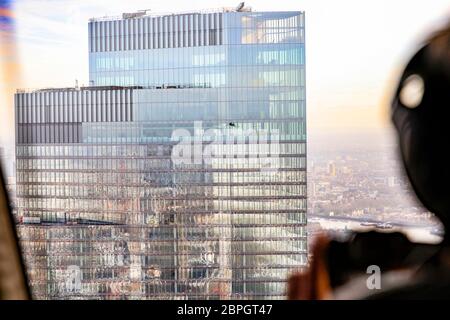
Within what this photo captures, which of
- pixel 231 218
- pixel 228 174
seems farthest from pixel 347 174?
pixel 231 218

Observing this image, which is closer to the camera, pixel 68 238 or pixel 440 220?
pixel 440 220


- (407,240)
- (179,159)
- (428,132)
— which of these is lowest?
(179,159)

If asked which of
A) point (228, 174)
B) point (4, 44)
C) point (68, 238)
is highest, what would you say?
point (4, 44)

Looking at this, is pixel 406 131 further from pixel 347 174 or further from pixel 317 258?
pixel 347 174

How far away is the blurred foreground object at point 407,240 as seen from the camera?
1.33m

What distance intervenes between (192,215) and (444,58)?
425 inches

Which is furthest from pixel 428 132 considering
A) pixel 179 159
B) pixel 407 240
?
pixel 179 159

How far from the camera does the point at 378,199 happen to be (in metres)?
2.17

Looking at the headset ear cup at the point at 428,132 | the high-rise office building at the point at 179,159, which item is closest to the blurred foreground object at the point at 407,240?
the headset ear cup at the point at 428,132

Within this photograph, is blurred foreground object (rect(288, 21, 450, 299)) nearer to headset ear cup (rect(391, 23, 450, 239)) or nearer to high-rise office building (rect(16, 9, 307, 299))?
headset ear cup (rect(391, 23, 450, 239))

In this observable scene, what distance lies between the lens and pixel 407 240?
1453 mm

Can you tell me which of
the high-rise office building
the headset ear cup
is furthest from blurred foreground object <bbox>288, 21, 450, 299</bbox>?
the high-rise office building

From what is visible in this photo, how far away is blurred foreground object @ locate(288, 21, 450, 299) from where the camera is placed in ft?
4.35

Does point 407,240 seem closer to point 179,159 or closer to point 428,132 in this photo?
point 428,132
